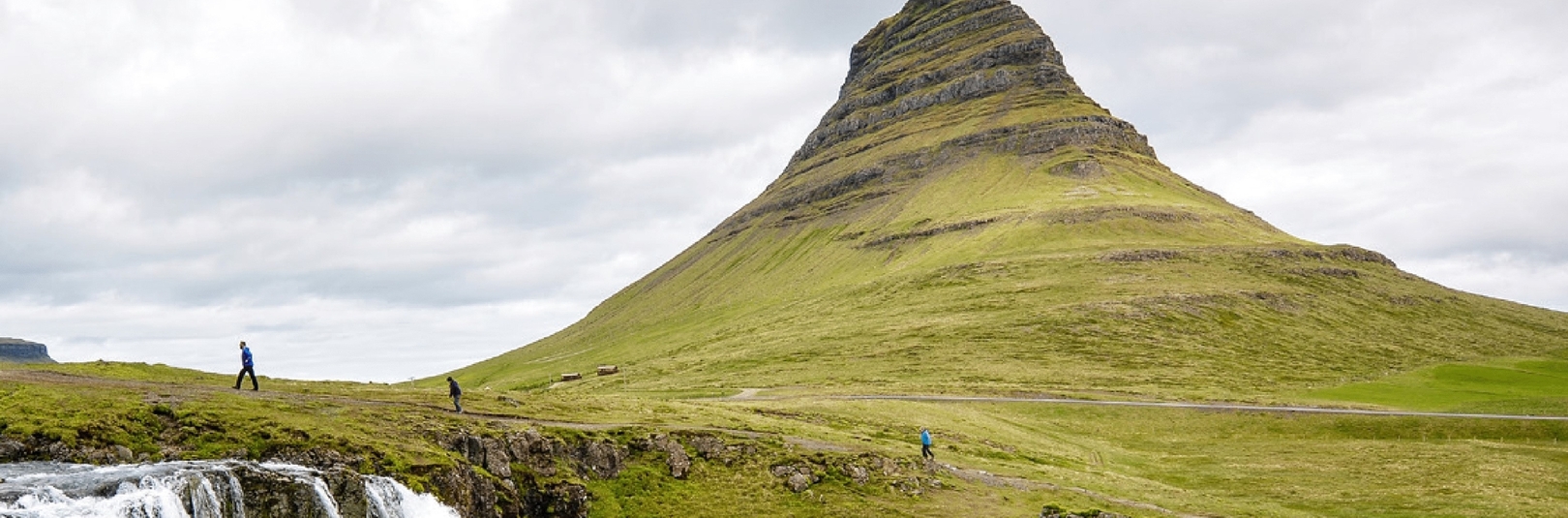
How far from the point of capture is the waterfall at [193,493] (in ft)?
111

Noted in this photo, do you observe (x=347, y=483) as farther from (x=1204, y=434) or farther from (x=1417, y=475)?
(x=1204, y=434)

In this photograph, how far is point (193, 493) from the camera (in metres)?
36.8

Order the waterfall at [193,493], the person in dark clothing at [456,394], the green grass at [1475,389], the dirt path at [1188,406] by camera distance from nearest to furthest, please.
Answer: the waterfall at [193,493] < the person in dark clothing at [456,394] < the dirt path at [1188,406] < the green grass at [1475,389]

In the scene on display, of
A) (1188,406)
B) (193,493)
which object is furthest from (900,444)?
(1188,406)

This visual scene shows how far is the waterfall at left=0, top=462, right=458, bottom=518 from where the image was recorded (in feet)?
111

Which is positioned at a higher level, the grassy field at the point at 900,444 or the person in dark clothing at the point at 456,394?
the person in dark clothing at the point at 456,394

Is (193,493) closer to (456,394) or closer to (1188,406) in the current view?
(456,394)

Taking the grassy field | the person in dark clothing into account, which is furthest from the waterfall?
the person in dark clothing

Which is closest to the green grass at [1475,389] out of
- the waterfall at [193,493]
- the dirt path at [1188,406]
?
the dirt path at [1188,406]

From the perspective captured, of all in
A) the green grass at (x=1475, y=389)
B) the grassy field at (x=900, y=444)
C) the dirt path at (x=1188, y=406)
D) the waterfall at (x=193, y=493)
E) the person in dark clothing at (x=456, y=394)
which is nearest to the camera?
the waterfall at (x=193, y=493)

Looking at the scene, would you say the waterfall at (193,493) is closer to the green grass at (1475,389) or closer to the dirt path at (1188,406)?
the dirt path at (1188,406)

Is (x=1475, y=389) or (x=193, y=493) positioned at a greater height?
(x=1475, y=389)

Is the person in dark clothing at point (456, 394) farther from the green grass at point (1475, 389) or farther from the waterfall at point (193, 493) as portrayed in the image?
the green grass at point (1475, 389)

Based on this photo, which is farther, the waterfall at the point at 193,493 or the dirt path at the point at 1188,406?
the dirt path at the point at 1188,406
